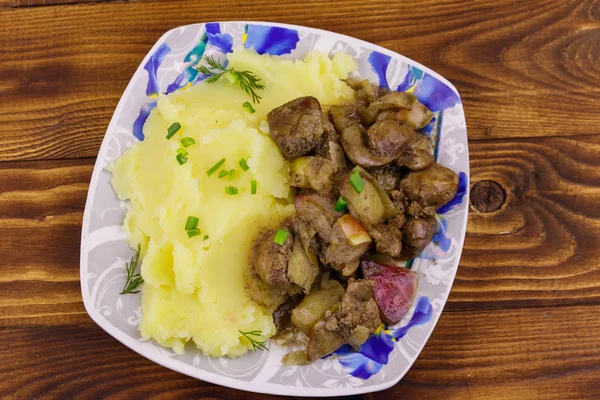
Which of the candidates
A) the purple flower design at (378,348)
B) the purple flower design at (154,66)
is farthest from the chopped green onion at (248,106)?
the purple flower design at (378,348)

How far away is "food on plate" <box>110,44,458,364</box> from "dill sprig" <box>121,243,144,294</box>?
80 millimetres

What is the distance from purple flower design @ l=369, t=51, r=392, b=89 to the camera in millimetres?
3385

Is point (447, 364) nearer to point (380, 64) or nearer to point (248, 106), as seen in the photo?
point (380, 64)

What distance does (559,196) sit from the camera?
3855 mm

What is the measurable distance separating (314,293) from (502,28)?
2643mm

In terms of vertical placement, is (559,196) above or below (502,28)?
below

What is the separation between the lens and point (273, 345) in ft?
10.5

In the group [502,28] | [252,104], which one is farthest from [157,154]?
[502,28]

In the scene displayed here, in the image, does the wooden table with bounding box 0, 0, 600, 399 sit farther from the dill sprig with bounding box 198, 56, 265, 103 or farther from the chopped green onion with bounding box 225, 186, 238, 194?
the chopped green onion with bounding box 225, 186, 238, 194

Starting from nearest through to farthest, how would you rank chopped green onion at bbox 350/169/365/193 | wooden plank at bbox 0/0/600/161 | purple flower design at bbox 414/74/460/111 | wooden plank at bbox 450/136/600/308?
1. chopped green onion at bbox 350/169/365/193
2. purple flower design at bbox 414/74/460/111
3. wooden plank at bbox 450/136/600/308
4. wooden plank at bbox 0/0/600/161

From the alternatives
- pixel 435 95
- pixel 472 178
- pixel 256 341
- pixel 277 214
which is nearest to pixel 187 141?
pixel 277 214

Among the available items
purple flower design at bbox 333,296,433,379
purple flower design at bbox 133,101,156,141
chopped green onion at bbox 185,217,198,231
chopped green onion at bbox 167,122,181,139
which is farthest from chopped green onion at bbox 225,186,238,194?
purple flower design at bbox 333,296,433,379

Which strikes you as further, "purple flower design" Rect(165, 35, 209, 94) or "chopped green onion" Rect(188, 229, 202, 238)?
"purple flower design" Rect(165, 35, 209, 94)

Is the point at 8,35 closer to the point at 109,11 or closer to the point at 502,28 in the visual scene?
the point at 109,11
